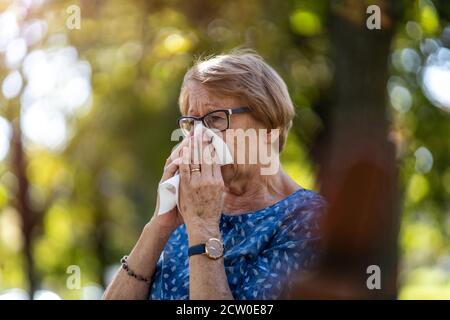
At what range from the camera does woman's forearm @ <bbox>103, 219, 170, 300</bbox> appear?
234 centimetres

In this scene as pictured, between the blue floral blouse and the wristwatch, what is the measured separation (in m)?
0.12

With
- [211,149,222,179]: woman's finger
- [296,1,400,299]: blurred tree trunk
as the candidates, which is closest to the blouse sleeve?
[211,149,222,179]: woman's finger

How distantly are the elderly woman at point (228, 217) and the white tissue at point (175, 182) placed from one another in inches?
1.1

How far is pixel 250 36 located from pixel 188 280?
382cm

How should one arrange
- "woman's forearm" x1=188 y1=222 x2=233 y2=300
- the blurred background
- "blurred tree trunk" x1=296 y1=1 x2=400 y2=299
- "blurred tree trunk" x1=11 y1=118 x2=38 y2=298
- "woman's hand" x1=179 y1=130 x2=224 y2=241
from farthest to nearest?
1. "blurred tree trunk" x1=11 y1=118 x2=38 y2=298
2. the blurred background
3. "blurred tree trunk" x1=296 y1=1 x2=400 y2=299
4. "woman's hand" x1=179 y1=130 x2=224 y2=241
5. "woman's forearm" x1=188 y1=222 x2=233 y2=300

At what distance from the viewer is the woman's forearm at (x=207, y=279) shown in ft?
6.85

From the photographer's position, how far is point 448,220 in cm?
767

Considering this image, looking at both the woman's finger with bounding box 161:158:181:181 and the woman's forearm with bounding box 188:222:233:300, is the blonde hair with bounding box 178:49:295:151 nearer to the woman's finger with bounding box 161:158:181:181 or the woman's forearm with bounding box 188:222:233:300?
the woman's finger with bounding box 161:158:181:181

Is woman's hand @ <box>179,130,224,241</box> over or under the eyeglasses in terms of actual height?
under

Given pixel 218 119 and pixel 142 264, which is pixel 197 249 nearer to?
pixel 142 264

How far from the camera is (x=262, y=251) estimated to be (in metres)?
2.24
